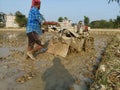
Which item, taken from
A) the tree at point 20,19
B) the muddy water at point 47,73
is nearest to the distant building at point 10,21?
the tree at point 20,19

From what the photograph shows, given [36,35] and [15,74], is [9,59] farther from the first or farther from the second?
[15,74]

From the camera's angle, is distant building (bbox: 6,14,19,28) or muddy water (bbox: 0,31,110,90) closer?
muddy water (bbox: 0,31,110,90)

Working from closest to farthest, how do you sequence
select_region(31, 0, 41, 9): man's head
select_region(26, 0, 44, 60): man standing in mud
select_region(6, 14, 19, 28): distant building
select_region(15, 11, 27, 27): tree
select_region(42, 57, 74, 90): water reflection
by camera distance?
select_region(42, 57, 74, 90): water reflection
select_region(26, 0, 44, 60): man standing in mud
select_region(31, 0, 41, 9): man's head
select_region(15, 11, 27, 27): tree
select_region(6, 14, 19, 28): distant building

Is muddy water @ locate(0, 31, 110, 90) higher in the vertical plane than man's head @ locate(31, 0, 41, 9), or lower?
lower

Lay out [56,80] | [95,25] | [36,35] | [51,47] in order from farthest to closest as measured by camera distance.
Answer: [95,25], [51,47], [36,35], [56,80]

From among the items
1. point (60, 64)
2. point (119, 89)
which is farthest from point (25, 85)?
point (60, 64)

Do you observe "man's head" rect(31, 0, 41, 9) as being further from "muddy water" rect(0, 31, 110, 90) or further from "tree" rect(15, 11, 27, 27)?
"tree" rect(15, 11, 27, 27)

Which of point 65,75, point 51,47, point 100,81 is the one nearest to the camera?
point 100,81

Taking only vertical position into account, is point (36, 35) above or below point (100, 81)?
above

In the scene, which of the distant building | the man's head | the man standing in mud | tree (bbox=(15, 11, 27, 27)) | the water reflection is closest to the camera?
the water reflection

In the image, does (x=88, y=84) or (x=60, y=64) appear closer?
(x=88, y=84)

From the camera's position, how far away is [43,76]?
688 centimetres

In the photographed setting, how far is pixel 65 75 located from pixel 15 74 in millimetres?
1264

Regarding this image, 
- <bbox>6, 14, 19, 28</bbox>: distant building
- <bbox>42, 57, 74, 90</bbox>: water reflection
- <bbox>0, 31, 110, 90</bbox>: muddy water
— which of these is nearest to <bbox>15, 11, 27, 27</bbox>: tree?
<bbox>6, 14, 19, 28</bbox>: distant building
